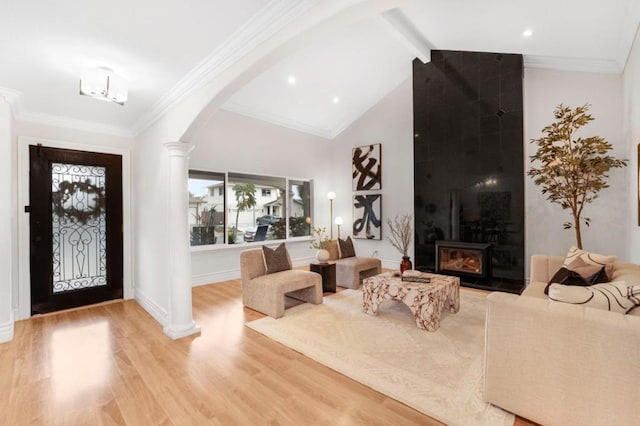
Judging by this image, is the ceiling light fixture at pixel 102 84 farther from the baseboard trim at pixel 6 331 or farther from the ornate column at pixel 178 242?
the baseboard trim at pixel 6 331

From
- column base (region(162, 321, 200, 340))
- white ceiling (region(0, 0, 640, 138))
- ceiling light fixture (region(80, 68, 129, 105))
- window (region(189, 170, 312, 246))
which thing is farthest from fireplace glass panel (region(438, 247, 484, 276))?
ceiling light fixture (region(80, 68, 129, 105))

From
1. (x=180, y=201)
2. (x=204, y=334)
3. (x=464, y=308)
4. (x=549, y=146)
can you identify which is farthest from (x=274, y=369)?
(x=549, y=146)

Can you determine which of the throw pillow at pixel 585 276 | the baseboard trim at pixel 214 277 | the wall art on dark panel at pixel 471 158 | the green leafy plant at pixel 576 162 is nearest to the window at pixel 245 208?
the baseboard trim at pixel 214 277

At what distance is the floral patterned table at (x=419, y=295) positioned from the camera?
3092 millimetres

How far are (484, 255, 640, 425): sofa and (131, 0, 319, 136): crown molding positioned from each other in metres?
2.28

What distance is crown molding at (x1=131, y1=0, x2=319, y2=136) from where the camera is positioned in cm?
191

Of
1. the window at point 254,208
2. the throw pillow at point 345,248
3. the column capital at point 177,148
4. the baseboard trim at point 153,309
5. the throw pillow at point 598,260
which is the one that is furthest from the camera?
the window at point 254,208

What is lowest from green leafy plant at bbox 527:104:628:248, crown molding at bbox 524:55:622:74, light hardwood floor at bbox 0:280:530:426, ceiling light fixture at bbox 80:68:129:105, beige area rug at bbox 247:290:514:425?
light hardwood floor at bbox 0:280:530:426

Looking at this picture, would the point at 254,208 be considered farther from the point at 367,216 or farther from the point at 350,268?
the point at 367,216

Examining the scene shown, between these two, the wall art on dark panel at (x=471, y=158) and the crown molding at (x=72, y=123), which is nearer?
the crown molding at (x=72, y=123)

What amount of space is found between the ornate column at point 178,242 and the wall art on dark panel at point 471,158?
13.6 ft

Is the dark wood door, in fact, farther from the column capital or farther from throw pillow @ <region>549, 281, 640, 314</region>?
throw pillow @ <region>549, 281, 640, 314</region>

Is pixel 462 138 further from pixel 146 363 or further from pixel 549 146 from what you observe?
pixel 146 363

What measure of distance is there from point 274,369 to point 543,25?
199 inches
